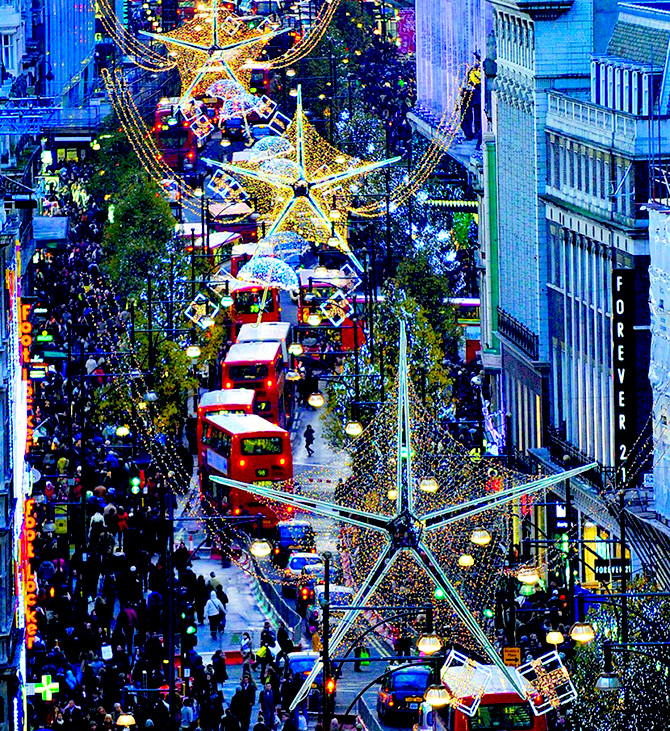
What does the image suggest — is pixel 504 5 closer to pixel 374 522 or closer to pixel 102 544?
pixel 102 544

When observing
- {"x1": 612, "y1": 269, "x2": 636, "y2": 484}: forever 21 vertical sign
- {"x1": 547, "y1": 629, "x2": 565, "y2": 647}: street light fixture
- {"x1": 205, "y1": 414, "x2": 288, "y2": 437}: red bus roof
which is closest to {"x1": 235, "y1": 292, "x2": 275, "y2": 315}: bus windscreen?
{"x1": 205, "y1": 414, "x2": 288, "y2": 437}: red bus roof

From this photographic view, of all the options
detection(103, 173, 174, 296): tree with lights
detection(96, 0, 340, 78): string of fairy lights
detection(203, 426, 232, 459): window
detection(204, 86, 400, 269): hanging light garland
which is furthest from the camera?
detection(96, 0, 340, 78): string of fairy lights

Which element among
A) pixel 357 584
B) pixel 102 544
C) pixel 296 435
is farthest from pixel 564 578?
pixel 296 435

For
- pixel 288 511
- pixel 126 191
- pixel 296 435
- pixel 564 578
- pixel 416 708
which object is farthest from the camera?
pixel 126 191

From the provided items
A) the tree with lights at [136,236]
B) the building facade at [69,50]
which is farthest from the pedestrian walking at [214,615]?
the building facade at [69,50]

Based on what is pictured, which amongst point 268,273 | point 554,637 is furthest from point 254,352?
point 554,637

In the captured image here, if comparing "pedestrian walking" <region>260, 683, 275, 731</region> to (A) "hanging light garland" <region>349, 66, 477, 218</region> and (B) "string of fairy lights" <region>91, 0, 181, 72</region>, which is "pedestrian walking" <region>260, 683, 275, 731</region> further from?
(B) "string of fairy lights" <region>91, 0, 181, 72</region>

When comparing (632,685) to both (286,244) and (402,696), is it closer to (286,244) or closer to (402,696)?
(402,696)
